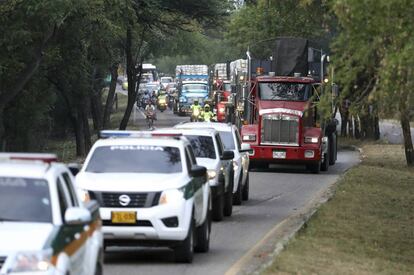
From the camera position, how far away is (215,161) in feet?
62.2

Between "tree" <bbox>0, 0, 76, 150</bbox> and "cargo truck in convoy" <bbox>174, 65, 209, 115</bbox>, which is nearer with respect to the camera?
"tree" <bbox>0, 0, 76, 150</bbox>

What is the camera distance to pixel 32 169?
29.4ft

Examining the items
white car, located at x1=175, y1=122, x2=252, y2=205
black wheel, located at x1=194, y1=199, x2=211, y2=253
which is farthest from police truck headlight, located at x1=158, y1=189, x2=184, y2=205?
white car, located at x1=175, y1=122, x2=252, y2=205

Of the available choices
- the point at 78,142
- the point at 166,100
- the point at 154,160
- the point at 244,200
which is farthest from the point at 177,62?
the point at 154,160

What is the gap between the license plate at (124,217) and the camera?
1327cm

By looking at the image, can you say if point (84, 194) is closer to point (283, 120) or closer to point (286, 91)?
point (283, 120)

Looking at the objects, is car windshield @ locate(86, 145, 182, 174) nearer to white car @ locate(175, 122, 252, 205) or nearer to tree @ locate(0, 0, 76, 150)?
white car @ locate(175, 122, 252, 205)

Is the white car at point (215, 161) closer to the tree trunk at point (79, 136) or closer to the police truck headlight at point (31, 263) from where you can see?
the police truck headlight at point (31, 263)

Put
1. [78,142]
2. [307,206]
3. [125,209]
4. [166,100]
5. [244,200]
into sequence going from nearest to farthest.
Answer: [125,209], [307,206], [244,200], [78,142], [166,100]

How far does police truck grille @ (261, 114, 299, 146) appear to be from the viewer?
111 ft

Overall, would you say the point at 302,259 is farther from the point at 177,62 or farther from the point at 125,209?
the point at 177,62

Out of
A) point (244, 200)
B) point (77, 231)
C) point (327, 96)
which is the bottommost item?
point (244, 200)

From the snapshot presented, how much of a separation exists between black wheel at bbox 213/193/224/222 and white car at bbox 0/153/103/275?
30.6 feet

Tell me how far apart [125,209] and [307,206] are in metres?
10.4
